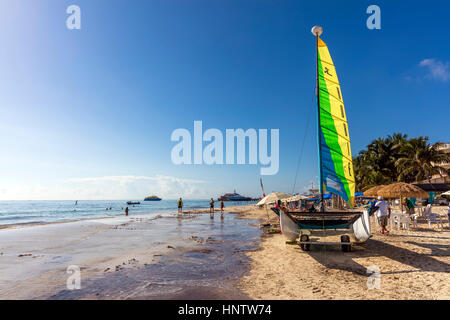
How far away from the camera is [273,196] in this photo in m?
15.6

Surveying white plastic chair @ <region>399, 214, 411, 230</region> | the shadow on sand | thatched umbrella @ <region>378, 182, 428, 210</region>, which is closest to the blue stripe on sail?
the shadow on sand

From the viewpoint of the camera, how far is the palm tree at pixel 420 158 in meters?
35.2

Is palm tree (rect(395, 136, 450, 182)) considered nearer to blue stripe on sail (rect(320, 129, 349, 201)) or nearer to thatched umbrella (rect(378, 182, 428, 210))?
thatched umbrella (rect(378, 182, 428, 210))

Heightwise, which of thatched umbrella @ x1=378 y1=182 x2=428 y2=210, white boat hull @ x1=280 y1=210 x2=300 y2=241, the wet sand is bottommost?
the wet sand

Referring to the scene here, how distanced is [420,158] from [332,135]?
115 ft

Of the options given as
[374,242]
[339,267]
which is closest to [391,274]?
[339,267]

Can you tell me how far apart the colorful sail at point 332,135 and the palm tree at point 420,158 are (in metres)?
32.2

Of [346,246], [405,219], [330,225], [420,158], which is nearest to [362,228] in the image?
[346,246]

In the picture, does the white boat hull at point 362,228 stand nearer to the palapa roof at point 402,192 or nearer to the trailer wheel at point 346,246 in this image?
the trailer wheel at point 346,246

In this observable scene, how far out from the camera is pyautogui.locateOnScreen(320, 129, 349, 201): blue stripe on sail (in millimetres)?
10633

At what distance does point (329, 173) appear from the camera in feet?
35.0

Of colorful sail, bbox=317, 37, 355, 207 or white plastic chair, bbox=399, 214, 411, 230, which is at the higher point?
colorful sail, bbox=317, 37, 355, 207

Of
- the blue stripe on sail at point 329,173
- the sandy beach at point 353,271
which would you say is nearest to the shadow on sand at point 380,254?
the sandy beach at point 353,271

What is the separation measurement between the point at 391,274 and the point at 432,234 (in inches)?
300
